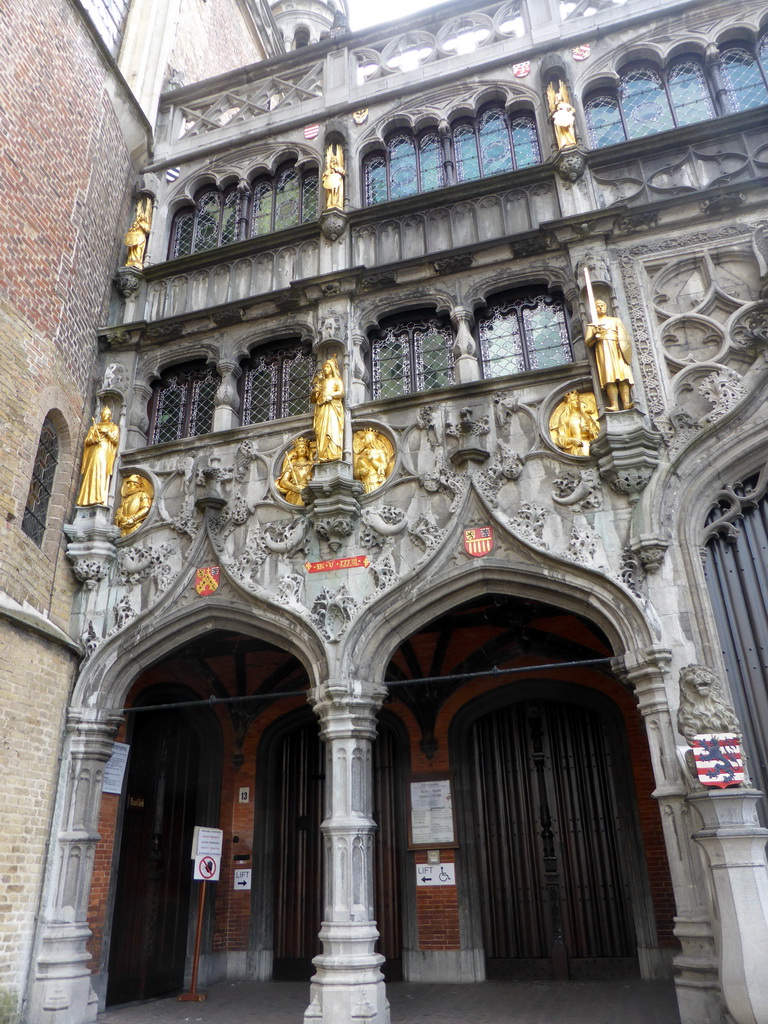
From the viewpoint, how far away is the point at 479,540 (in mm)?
9594

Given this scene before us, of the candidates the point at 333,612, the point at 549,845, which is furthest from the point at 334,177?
the point at 549,845

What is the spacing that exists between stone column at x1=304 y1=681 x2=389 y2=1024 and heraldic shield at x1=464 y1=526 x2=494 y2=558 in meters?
2.15

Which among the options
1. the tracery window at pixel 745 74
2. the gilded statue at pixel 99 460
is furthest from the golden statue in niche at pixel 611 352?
the gilded statue at pixel 99 460

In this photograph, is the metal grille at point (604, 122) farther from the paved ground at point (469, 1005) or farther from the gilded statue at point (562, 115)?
the paved ground at point (469, 1005)

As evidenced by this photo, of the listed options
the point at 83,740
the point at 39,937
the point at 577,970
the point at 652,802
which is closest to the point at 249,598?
the point at 83,740

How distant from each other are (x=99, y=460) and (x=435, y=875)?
7.87 m

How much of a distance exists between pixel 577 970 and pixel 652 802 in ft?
8.48

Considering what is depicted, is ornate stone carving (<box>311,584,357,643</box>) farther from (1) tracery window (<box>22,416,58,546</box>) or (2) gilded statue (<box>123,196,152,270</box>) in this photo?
(2) gilded statue (<box>123,196,152,270</box>)

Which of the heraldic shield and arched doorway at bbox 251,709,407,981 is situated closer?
the heraldic shield

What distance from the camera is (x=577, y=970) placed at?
10.8m

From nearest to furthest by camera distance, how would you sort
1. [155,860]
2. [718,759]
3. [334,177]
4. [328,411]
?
[718,759], [328,411], [155,860], [334,177]

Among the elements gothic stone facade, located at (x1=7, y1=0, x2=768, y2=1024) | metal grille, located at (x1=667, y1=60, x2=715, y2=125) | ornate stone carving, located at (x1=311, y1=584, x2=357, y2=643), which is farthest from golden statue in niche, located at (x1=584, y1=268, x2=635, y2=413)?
ornate stone carving, located at (x1=311, y1=584, x2=357, y2=643)

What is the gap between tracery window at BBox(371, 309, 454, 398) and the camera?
1146cm

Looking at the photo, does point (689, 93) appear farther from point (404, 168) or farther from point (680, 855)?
point (680, 855)
